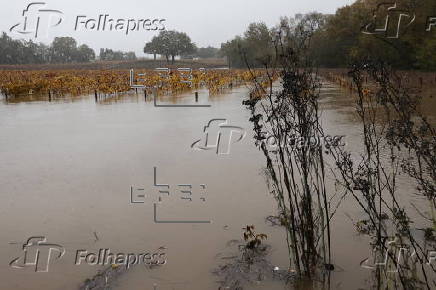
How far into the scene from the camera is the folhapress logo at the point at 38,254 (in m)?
3.52

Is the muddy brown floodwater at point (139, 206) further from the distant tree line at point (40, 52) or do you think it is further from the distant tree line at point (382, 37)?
the distant tree line at point (40, 52)

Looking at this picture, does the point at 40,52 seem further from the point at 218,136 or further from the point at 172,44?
the point at 218,136

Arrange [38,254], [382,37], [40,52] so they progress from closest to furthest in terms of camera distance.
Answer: [38,254] < [382,37] < [40,52]

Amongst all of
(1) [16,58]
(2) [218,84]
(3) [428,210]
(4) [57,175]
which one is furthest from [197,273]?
(1) [16,58]

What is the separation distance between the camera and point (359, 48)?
35.3 m

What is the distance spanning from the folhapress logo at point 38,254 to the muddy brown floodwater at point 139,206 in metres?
0.04

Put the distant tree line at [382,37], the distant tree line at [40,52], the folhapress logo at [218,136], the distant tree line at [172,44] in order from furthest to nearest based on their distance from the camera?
1. the distant tree line at [172,44]
2. the distant tree line at [40,52]
3. the distant tree line at [382,37]
4. the folhapress logo at [218,136]

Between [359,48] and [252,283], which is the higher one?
[359,48]

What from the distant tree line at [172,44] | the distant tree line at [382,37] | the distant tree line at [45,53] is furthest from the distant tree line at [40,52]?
the distant tree line at [382,37]

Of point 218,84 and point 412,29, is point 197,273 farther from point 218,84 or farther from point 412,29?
point 412,29

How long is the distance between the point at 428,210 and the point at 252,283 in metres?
2.35

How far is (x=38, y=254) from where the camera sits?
3701 mm

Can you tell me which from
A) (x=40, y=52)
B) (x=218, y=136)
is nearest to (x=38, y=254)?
(x=218, y=136)

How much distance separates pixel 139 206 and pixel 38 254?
1.37m
